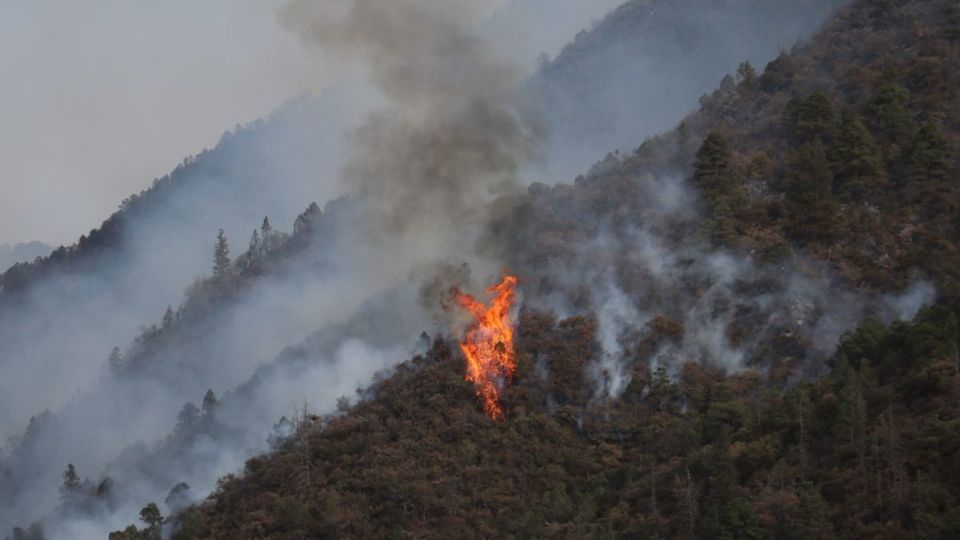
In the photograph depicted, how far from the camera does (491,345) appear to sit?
82.2m

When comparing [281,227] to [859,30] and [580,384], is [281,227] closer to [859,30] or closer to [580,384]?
[859,30]

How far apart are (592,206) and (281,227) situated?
102 m

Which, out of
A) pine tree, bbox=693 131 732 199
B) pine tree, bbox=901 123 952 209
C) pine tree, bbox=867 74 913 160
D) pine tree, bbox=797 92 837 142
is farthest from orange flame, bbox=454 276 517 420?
pine tree, bbox=867 74 913 160

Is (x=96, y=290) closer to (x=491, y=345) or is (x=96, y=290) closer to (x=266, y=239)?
(x=266, y=239)

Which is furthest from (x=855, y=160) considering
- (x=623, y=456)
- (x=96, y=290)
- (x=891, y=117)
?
(x=96, y=290)

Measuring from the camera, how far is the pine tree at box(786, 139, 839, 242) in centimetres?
8512

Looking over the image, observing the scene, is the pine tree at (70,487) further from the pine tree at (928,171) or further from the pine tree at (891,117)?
the pine tree at (891,117)

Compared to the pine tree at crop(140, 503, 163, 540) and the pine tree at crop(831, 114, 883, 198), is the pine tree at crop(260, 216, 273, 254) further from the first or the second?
the pine tree at crop(831, 114, 883, 198)

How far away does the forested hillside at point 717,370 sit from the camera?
198 ft

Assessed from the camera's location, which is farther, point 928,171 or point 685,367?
point 928,171

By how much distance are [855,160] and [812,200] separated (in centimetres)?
495

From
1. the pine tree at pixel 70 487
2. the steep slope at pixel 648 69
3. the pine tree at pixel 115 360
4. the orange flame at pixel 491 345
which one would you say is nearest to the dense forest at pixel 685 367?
the pine tree at pixel 70 487

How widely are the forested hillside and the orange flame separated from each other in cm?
89

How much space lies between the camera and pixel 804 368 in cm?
7594
